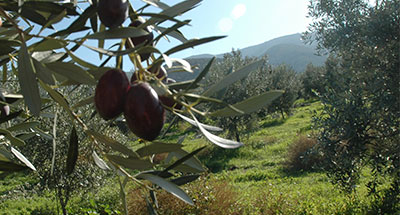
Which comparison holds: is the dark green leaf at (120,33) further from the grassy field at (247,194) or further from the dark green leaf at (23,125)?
the grassy field at (247,194)

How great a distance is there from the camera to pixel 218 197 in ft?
19.2

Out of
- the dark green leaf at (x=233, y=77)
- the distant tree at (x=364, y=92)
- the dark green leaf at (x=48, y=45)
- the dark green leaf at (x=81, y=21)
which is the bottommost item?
the distant tree at (x=364, y=92)

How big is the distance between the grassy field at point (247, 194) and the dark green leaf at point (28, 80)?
7.72 feet

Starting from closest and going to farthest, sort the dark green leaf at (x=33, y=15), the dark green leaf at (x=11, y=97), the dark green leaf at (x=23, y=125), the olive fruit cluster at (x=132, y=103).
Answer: the olive fruit cluster at (x=132, y=103) → the dark green leaf at (x=33, y=15) → the dark green leaf at (x=11, y=97) → the dark green leaf at (x=23, y=125)

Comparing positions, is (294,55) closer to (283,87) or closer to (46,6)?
(283,87)

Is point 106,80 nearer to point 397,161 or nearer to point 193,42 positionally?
point 193,42

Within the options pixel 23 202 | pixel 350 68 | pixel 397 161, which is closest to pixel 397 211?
pixel 397 161

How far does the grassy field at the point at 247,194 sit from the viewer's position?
5.54 metres

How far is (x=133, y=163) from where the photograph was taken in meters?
0.57

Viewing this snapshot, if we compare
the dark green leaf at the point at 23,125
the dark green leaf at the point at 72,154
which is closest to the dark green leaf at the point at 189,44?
the dark green leaf at the point at 72,154

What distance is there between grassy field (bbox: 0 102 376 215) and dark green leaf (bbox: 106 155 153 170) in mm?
2229

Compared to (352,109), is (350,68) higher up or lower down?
higher up

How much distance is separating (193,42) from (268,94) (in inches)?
5.6

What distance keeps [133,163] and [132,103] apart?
15 centimetres
